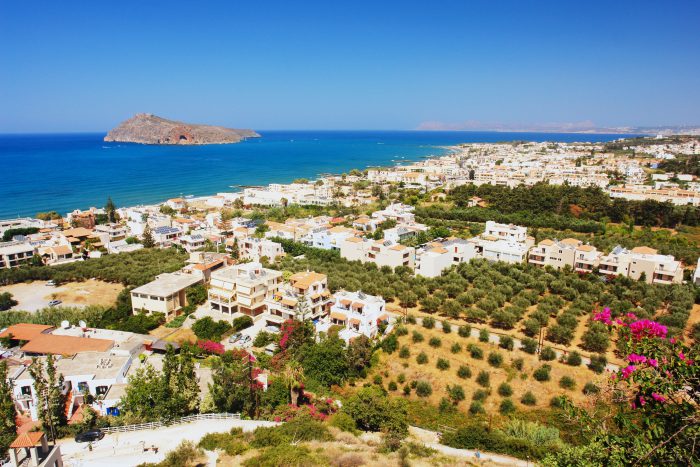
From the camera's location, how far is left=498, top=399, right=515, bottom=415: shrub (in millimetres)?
19938

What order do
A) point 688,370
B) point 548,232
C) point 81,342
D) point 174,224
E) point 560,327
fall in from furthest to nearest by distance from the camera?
1. point 174,224
2. point 548,232
3. point 560,327
4. point 81,342
5. point 688,370

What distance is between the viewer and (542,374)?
21.7m

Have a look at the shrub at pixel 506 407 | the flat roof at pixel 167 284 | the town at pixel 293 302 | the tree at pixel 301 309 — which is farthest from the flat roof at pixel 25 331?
the shrub at pixel 506 407

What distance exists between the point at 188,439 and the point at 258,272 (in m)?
15.1

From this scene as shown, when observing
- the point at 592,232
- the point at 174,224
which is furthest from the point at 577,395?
the point at 174,224

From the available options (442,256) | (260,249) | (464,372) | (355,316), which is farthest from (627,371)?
(260,249)

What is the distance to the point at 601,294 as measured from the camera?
2978cm

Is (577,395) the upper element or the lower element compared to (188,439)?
lower

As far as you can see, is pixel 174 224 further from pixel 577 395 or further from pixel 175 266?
pixel 577 395

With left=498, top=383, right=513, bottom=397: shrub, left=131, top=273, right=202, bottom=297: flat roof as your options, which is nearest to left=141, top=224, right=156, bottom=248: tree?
left=131, top=273, right=202, bottom=297: flat roof

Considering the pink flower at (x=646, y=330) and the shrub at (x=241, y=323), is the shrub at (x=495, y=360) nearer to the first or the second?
the shrub at (x=241, y=323)

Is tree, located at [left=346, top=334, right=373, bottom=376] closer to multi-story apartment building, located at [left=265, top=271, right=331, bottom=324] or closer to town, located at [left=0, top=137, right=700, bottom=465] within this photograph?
town, located at [left=0, top=137, right=700, bottom=465]

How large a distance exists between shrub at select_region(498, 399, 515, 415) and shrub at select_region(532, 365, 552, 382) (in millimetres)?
2496

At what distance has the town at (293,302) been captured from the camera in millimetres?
18219
